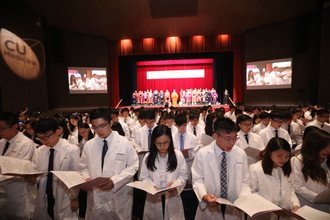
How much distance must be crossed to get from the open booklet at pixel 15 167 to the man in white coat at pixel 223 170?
1696 mm

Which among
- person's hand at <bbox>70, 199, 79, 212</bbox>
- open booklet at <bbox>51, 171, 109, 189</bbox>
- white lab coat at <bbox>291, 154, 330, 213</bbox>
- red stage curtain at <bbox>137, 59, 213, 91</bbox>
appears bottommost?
person's hand at <bbox>70, 199, 79, 212</bbox>

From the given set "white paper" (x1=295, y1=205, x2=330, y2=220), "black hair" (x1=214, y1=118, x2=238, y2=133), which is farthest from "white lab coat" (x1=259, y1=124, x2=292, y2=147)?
"white paper" (x1=295, y1=205, x2=330, y2=220)

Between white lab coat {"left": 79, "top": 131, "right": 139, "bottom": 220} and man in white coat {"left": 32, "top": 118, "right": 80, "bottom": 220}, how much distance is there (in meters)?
0.22

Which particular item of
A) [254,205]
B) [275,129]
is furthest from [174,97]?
[254,205]

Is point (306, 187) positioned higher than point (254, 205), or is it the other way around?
point (254, 205)

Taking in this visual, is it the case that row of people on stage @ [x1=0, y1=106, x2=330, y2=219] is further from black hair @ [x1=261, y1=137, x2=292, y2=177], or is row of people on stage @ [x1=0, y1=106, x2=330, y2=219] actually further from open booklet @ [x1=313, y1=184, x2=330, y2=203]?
open booklet @ [x1=313, y1=184, x2=330, y2=203]

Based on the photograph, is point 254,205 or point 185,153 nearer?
point 254,205

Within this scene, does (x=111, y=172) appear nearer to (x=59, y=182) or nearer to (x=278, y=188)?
Answer: (x=59, y=182)

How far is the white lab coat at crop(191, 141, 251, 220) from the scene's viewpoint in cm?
240

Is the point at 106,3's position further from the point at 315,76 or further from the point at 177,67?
the point at 315,76

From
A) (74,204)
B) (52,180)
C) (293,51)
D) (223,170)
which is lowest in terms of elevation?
(74,204)

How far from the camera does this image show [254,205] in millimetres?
1914

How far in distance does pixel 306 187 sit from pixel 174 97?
1657 centimetres

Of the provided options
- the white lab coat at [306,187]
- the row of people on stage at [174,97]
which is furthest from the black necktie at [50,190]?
the row of people on stage at [174,97]
